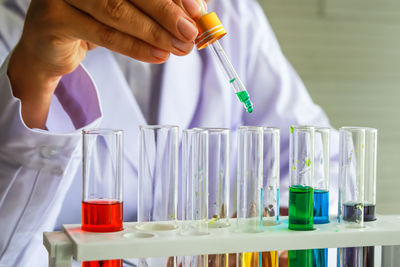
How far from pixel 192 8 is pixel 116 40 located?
5.5 inches

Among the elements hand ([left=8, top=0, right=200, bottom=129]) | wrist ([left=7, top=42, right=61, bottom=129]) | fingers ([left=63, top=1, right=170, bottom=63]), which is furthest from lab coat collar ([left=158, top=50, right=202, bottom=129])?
fingers ([left=63, top=1, right=170, bottom=63])

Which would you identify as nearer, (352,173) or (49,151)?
(352,173)

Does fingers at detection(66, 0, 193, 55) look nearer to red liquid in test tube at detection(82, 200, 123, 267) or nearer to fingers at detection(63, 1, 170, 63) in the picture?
fingers at detection(63, 1, 170, 63)

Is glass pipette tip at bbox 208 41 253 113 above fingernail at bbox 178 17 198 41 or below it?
below

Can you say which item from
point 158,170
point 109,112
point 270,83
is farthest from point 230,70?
point 270,83

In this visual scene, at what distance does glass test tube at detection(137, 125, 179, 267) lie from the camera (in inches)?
32.4

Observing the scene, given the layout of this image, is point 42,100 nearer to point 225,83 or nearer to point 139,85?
point 139,85

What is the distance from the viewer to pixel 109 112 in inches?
63.9

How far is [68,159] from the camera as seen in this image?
1.28 m

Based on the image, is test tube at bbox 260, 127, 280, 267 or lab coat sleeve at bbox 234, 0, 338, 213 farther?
lab coat sleeve at bbox 234, 0, 338, 213

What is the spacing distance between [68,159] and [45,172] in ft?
0.19

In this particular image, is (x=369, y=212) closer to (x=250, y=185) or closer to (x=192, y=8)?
(x=250, y=185)

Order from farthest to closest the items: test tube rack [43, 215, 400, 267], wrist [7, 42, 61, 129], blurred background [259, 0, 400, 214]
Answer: blurred background [259, 0, 400, 214] < wrist [7, 42, 61, 129] < test tube rack [43, 215, 400, 267]

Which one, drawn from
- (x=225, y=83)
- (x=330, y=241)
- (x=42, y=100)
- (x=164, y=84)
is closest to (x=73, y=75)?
(x=42, y=100)
